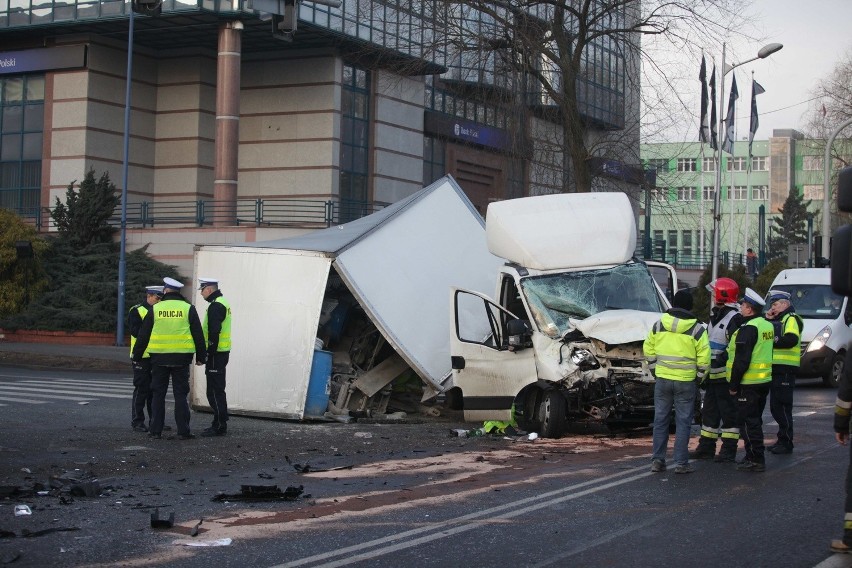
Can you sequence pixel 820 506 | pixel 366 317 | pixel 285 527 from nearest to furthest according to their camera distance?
pixel 285 527 < pixel 820 506 < pixel 366 317

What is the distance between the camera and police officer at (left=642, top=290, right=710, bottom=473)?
35.8 ft

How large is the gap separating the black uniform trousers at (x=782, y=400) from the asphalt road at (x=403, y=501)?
31 centimetres

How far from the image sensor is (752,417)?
11195 mm

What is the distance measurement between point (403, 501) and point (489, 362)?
215 inches

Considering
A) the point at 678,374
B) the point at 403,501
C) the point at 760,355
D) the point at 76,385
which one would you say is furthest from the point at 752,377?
the point at 76,385

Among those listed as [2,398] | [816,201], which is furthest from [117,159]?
[816,201]

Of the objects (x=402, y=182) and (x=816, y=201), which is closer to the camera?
(x=402, y=182)

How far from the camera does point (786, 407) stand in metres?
12.5

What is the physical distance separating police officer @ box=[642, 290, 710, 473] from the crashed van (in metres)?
2.07

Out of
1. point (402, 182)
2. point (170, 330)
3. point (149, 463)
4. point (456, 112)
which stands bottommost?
point (149, 463)

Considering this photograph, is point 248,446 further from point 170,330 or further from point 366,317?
point 366,317

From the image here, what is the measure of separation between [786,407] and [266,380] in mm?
6600

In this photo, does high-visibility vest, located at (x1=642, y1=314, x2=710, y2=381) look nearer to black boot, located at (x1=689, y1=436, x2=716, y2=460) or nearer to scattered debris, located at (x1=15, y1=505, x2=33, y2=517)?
black boot, located at (x1=689, y1=436, x2=716, y2=460)

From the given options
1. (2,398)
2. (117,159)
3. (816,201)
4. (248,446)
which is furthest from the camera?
Answer: (816,201)
